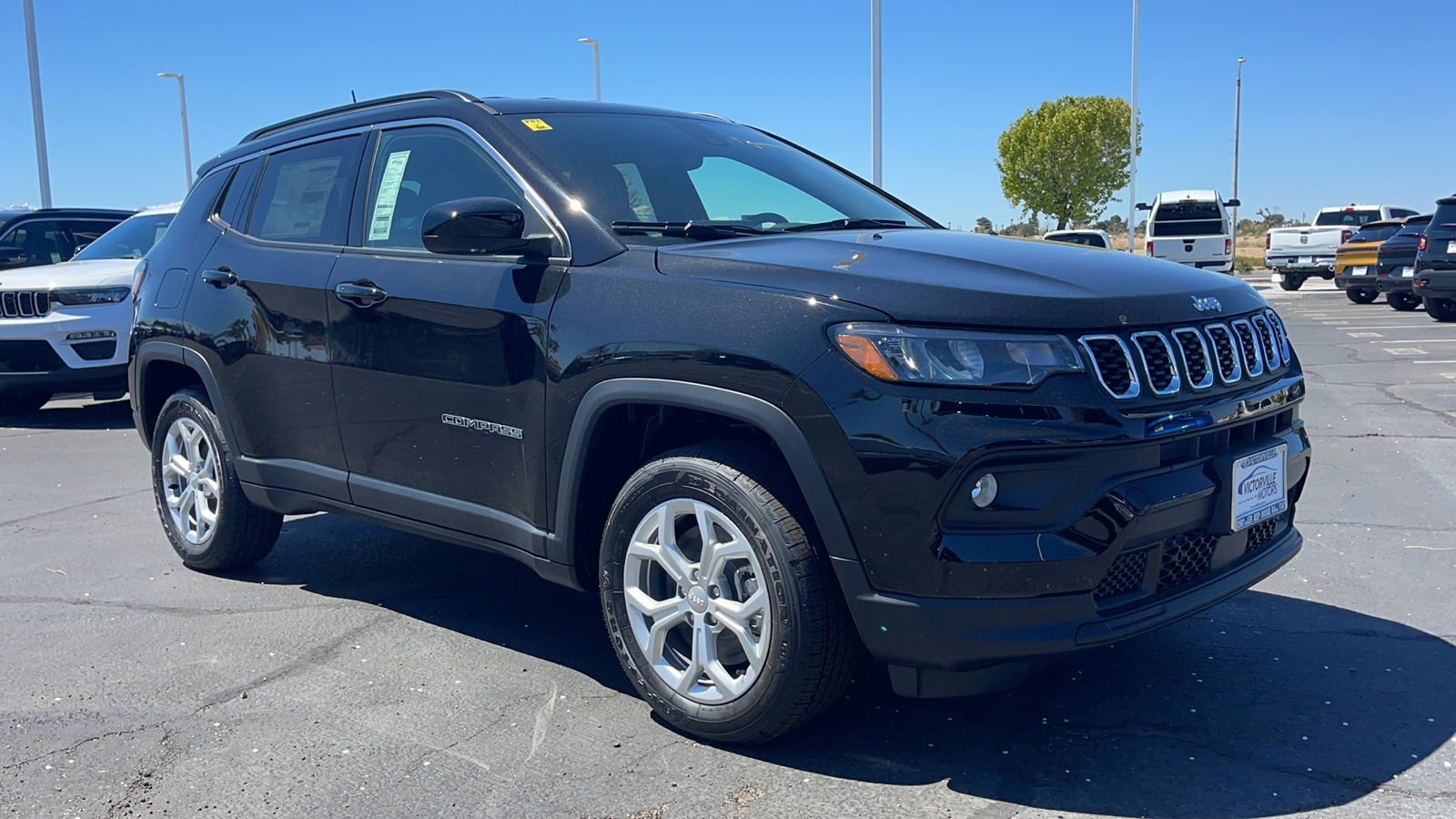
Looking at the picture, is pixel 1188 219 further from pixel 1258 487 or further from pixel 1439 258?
pixel 1258 487

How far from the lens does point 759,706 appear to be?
299 cm

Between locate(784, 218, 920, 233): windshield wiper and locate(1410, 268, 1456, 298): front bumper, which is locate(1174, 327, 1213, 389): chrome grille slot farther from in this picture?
locate(1410, 268, 1456, 298): front bumper

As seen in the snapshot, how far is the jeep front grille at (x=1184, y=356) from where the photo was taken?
2.77 metres

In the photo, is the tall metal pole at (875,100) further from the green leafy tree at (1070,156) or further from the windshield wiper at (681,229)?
the green leafy tree at (1070,156)

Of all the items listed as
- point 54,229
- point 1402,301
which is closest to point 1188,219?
point 1402,301

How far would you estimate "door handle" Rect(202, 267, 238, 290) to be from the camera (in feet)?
15.0

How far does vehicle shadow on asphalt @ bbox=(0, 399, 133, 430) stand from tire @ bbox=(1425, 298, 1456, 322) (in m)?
16.2

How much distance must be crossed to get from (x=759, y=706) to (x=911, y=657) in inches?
17.2

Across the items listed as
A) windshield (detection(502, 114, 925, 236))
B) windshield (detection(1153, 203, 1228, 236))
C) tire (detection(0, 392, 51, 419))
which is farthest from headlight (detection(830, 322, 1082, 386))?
windshield (detection(1153, 203, 1228, 236))

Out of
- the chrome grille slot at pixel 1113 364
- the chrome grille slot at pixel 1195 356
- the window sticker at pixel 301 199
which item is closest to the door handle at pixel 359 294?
the window sticker at pixel 301 199

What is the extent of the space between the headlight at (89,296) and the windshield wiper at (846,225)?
7.50m

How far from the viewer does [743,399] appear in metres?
2.93

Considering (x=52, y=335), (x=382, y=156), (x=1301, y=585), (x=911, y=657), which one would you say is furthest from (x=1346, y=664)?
(x=52, y=335)

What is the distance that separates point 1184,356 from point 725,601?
1.30m
